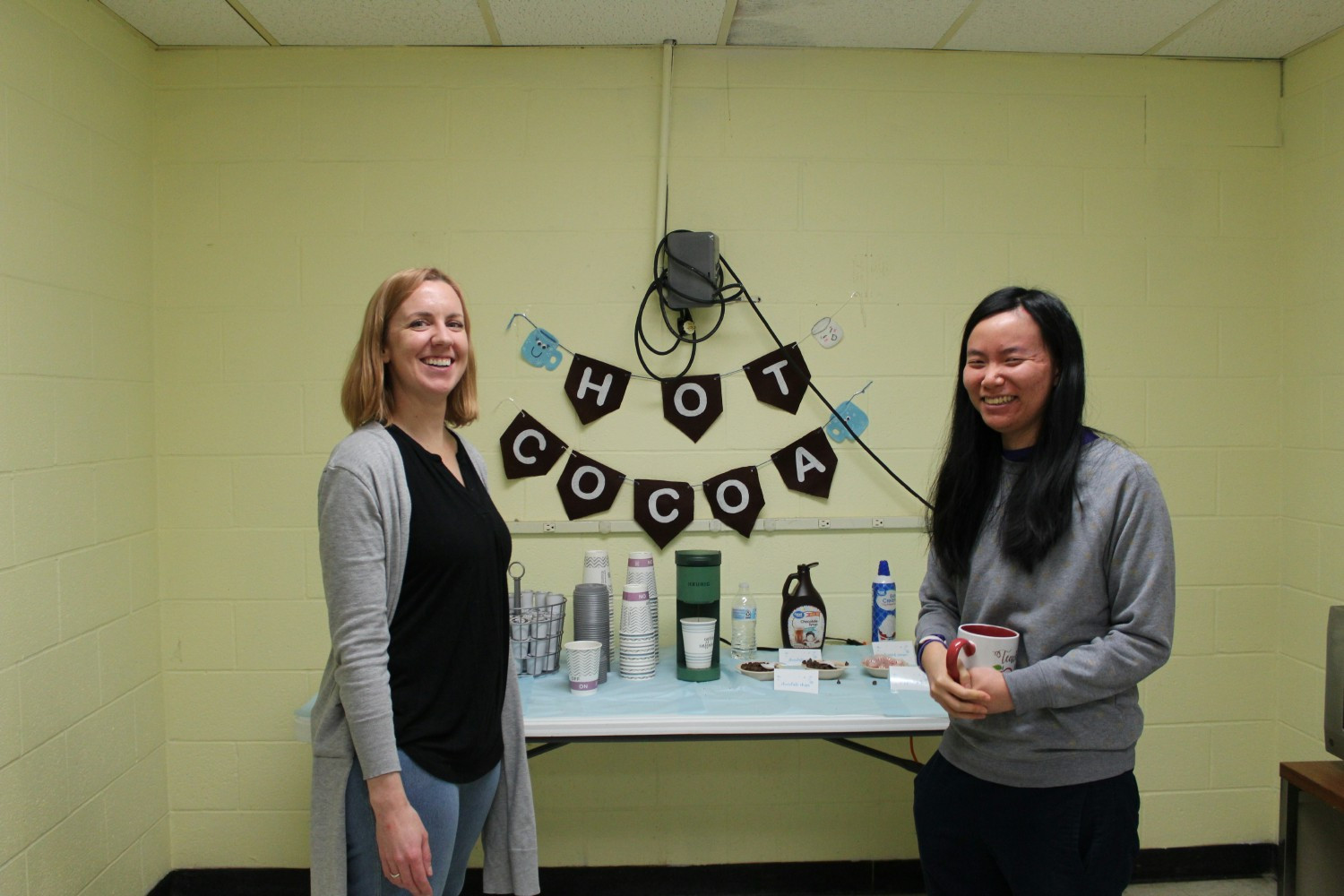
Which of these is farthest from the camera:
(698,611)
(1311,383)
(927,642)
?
(1311,383)

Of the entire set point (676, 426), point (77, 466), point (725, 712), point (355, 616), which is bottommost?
point (725, 712)

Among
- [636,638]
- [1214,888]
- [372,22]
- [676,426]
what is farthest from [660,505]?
[1214,888]

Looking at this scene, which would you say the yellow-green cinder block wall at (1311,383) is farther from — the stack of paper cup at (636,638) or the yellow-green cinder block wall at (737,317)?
the stack of paper cup at (636,638)

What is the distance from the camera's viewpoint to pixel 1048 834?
143 cm

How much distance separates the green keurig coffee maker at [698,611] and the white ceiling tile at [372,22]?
1.52 metres

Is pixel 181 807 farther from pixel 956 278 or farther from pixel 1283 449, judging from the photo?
pixel 1283 449

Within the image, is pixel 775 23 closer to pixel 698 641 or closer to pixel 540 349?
pixel 540 349

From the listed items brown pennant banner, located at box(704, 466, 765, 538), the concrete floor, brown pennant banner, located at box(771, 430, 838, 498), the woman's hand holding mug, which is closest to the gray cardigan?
the woman's hand holding mug

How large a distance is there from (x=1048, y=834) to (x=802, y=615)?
110cm

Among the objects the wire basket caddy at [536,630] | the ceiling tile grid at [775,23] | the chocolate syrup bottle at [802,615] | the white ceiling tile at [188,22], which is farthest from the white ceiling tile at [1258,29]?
the white ceiling tile at [188,22]

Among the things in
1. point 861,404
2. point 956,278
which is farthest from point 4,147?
point 956,278

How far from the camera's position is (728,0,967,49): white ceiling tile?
7.72 ft

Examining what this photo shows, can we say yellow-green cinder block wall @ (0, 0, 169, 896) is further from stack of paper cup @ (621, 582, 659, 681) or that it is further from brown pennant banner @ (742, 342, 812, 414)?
brown pennant banner @ (742, 342, 812, 414)

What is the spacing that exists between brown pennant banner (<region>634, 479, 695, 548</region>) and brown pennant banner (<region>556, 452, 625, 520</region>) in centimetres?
8
